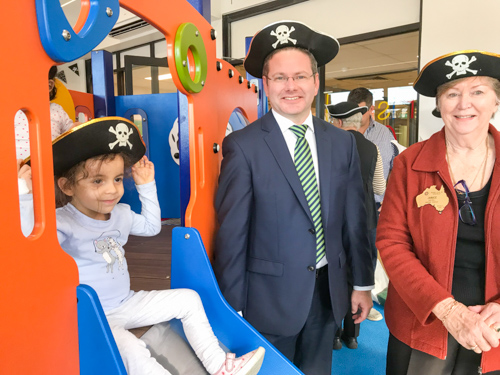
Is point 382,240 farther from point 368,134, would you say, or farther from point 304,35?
point 368,134

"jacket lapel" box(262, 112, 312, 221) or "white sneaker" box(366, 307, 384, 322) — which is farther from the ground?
"jacket lapel" box(262, 112, 312, 221)

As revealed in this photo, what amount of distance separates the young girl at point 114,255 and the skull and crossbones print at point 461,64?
1.03 m

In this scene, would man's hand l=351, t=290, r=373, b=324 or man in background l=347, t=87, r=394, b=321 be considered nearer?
man's hand l=351, t=290, r=373, b=324

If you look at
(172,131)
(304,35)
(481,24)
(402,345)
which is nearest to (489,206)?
(402,345)

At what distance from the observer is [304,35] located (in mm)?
1363

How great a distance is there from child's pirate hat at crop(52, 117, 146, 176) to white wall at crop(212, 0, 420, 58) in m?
3.86

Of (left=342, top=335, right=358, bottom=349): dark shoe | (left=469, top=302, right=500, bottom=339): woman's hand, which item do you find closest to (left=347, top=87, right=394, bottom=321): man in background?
(left=342, top=335, right=358, bottom=349): dark shoe

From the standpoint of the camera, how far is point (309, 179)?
134 cm

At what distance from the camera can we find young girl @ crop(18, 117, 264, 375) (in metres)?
1.11

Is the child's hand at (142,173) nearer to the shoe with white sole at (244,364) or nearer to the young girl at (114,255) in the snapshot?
the young girl at (114,255)

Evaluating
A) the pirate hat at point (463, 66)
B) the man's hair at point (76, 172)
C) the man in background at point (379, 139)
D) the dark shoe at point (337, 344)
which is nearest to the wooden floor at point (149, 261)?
the man's hair at point (76, 172)

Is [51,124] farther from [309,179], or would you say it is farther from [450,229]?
[450,229]

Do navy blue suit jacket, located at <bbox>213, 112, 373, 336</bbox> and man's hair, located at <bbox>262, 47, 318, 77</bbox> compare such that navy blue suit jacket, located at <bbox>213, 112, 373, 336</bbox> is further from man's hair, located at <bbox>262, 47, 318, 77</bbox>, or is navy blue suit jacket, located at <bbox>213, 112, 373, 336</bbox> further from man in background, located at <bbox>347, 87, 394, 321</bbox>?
man in background, located at <bbox>347, 87, 394, 321</bbox>

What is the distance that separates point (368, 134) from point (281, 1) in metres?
2.79
